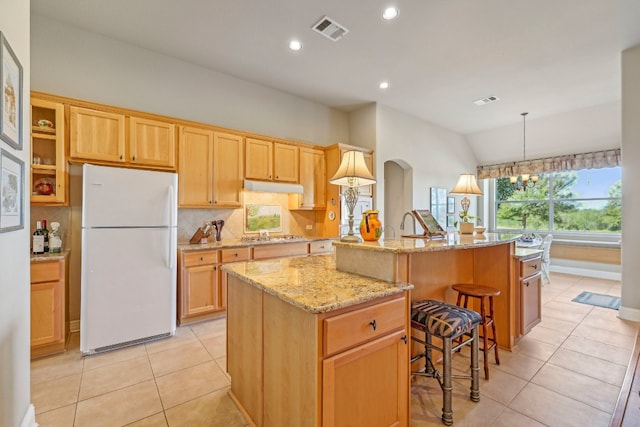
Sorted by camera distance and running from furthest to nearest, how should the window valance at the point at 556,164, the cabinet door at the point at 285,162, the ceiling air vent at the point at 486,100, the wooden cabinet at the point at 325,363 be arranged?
the window valance at the point at 556,164, the ceiling air vent at the point at 486,100, the cabinet door at the point at 285,162, the wooden cabinet at the point at 325,363

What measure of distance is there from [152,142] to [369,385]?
324cm

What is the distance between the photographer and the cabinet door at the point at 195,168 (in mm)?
3416

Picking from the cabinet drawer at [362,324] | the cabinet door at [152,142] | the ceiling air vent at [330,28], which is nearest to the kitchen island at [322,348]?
the cabinet drawer at [362,324]

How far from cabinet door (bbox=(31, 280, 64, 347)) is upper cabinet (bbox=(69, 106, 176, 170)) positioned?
1.25 m

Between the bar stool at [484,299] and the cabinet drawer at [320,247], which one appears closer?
the bar stool at [484,299]

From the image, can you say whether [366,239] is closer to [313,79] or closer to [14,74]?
[14,74]

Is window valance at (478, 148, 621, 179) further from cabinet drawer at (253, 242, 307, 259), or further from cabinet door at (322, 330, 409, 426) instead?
cabinet door at (322, 330, 409, 426)

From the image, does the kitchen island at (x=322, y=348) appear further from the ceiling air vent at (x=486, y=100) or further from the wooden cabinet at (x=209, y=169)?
the ceiling air vent at (x=486, y=100)

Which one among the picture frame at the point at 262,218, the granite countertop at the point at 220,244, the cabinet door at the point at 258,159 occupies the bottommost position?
the granite countertop at the point at 220,244

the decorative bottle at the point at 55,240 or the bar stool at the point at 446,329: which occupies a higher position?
the decorative bottle at the point at 55,240

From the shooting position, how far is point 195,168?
3506 mm

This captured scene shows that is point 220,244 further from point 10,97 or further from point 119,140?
point 10,97

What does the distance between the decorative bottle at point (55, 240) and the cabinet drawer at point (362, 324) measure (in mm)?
2980

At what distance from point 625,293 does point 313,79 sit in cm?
487
